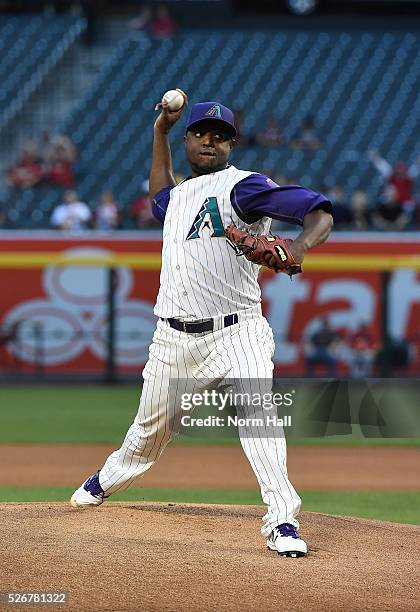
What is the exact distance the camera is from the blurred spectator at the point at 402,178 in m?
16.7

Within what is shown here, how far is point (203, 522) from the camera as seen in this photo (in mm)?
5590

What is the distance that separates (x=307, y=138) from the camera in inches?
723

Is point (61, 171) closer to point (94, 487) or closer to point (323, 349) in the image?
point (323, 349)

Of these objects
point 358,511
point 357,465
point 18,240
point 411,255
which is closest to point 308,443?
point 357,465

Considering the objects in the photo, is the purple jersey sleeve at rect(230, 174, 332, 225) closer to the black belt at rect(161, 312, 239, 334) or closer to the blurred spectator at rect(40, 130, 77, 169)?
the black belt at rect(161, 312, 239, 334)

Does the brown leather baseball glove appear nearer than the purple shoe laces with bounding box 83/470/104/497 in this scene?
Yes

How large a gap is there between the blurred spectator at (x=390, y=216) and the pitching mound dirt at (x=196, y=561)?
34.6 feet

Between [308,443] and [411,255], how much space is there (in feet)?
16.5

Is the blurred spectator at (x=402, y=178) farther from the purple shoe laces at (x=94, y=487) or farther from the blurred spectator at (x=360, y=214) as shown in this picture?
the purple shoe laces at (x=94, y=487)

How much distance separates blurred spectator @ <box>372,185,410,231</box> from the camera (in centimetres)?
1603

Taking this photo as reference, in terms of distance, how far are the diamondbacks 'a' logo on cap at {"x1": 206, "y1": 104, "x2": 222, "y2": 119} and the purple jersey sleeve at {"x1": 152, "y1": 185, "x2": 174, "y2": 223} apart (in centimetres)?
51

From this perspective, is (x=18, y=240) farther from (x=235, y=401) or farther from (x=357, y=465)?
(x=235, y=401)

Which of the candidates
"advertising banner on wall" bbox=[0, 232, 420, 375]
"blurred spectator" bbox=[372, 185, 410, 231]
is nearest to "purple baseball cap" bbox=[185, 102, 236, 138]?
"advertising banner on wall" bbox=[0, 232, 420, 375]
